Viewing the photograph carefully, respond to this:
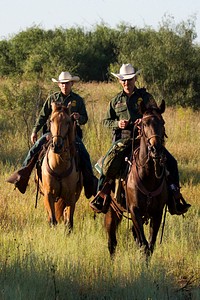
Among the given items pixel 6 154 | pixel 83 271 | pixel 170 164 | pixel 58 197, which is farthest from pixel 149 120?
pixel 6 154

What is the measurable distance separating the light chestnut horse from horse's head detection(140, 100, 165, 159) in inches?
86.5

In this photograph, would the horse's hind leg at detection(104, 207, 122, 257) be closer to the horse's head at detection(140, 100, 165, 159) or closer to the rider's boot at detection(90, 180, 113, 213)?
the rider's boot at detection(90, 180, 113, 213)

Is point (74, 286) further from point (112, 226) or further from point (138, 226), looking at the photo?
point (112, 226)

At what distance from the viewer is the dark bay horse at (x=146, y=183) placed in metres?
8.42

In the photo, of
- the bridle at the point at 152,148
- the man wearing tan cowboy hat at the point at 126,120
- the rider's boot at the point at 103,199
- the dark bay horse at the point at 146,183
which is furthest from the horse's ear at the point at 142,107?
the rider's boot at the point at 103,199

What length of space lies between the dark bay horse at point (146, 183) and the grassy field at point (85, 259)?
0.33 metres

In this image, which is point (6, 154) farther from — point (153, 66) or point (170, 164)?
point (153, 66)

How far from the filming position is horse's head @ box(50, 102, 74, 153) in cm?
1021

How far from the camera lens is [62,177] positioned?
10.9 meters

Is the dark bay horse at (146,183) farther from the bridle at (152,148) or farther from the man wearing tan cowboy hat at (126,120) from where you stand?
the man wearing tan cowboy hat at (126,120)

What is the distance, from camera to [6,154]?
58.1ft

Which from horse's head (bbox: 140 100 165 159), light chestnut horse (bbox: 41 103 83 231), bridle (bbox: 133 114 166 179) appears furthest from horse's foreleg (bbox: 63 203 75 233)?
horse's head (bbox: 140 100 165 159)

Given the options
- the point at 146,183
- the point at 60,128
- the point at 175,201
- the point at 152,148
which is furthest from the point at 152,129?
the point at 60,128

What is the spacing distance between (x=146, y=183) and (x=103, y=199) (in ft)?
3.11
